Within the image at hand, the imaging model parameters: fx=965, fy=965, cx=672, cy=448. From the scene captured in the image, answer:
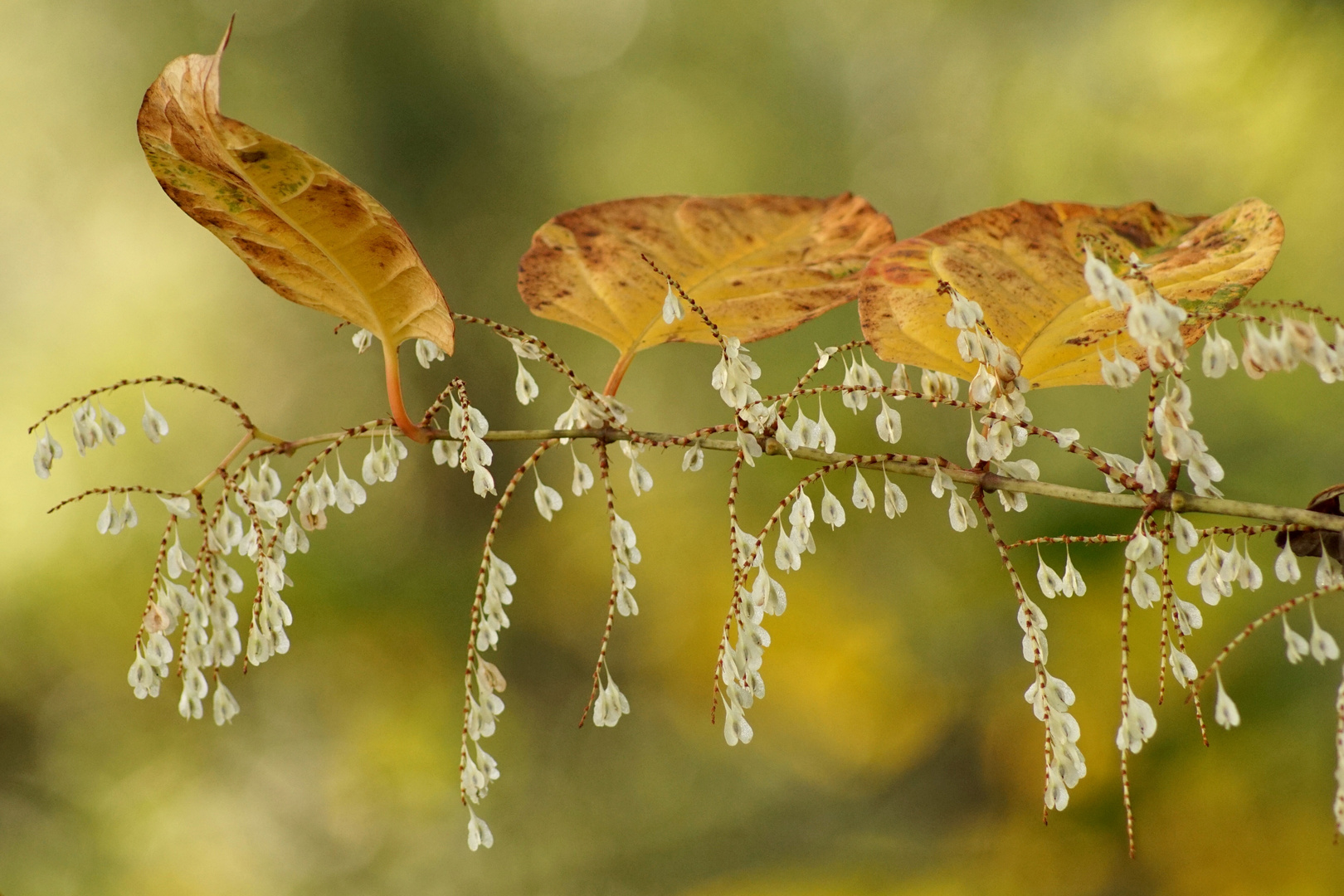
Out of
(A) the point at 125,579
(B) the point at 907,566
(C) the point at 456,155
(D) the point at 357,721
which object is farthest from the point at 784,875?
(C) the point at 456,155

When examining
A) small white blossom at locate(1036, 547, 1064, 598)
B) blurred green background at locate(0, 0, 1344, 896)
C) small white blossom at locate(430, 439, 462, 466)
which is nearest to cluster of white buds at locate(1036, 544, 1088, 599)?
small white blossom at locate(1036, 547, 1064, 598)

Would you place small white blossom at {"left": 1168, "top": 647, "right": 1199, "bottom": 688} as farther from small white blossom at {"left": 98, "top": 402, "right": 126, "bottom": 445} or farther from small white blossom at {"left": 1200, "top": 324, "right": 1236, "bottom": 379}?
small white blossom at {"left": 98, "top": 402, "right": 126, "bottom": 445}

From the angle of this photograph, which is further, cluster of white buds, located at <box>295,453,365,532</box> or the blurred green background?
the blurred green background

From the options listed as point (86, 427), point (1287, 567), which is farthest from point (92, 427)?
point (1287, 567)

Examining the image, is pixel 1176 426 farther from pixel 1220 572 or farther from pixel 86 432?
pixel 86 432

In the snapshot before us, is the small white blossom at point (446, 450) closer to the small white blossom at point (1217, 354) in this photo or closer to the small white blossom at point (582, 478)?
the small white blossom at point (582, 478)

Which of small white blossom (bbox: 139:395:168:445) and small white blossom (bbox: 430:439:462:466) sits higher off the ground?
small white blossom (bbox: 139:395:168:445)
